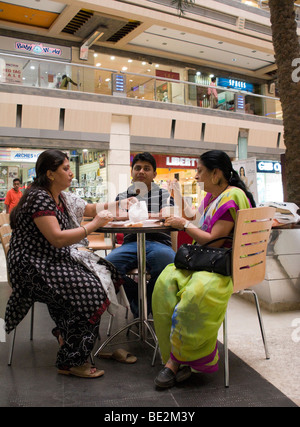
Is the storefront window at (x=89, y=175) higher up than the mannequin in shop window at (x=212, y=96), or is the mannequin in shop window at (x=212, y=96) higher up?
the mannequin in shop window at (x=212, y=96)

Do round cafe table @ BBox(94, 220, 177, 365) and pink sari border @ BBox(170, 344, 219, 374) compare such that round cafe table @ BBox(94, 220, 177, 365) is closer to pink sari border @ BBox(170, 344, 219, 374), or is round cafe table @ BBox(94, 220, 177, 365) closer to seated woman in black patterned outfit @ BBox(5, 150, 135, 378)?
seated woman in black patterned outfit @ BBox(5, 150, 135, 378)

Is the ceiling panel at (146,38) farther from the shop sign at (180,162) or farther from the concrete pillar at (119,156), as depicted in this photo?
the shop sign at (180,162)

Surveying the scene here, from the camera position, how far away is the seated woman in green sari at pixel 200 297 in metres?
1.94

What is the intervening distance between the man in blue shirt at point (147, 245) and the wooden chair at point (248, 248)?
2.40 feet

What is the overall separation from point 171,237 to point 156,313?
1216 mm

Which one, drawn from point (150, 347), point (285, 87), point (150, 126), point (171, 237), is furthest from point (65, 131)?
point (150, 347)

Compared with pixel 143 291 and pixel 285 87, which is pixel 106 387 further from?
pixel 285 87

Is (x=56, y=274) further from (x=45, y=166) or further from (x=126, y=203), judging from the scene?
(x=126, y=203)

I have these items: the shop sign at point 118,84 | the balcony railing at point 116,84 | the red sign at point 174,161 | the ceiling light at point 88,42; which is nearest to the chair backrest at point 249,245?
the balcony railing at point 116,84

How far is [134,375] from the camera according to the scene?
84.3 inches

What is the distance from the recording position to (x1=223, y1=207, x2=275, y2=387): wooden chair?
2035 millimetres

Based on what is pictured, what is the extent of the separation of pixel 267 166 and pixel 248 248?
12.9 metres

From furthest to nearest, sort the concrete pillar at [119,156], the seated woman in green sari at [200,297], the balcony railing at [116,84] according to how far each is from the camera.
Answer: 1. the concrete pillar at [119,156]
2. the balcony railing at [116,84]
3. the seated woman in green sari at [200,297]

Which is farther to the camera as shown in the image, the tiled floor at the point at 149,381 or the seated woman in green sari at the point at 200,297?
the seated woman in green sari at the point at 200,297
